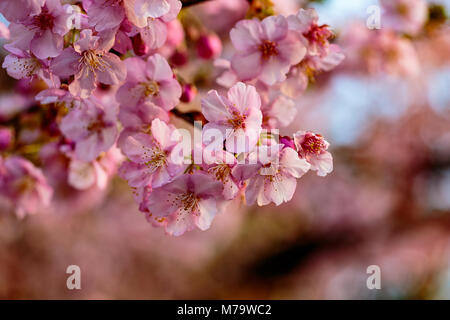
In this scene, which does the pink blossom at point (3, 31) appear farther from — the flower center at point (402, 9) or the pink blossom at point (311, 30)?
the flower center at point (402, 9)

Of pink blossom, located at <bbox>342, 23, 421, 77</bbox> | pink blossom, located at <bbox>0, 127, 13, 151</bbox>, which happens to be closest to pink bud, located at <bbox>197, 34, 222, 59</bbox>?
pink blossom, located at <bbox>0, 127, 13, 151</bbox>

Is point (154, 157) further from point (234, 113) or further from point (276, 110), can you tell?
point (276, 110)

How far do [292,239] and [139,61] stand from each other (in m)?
3.18

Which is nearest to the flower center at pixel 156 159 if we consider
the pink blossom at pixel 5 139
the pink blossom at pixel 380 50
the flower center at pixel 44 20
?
the flower center at pixel 44 20

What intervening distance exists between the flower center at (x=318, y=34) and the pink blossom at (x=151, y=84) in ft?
1.05

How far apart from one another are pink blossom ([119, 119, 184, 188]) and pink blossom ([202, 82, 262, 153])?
0.08m

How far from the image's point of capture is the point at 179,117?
3.34 ft

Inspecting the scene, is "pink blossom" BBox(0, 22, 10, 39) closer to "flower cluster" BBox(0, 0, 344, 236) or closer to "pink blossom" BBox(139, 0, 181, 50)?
"flower cluster" BBox(0, 0, 344, 236)

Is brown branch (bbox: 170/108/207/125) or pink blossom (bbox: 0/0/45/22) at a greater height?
pink blossom (bbox: 0/0/45/22)

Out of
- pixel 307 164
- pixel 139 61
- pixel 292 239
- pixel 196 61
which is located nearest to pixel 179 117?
pixel 139 61

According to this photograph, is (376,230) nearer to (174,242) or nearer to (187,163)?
(174,242)

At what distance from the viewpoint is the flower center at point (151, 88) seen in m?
0.92

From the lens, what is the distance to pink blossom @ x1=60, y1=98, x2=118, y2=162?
3.38 ft

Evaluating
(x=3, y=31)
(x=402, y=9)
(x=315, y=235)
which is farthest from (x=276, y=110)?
(x=315, y=235)
